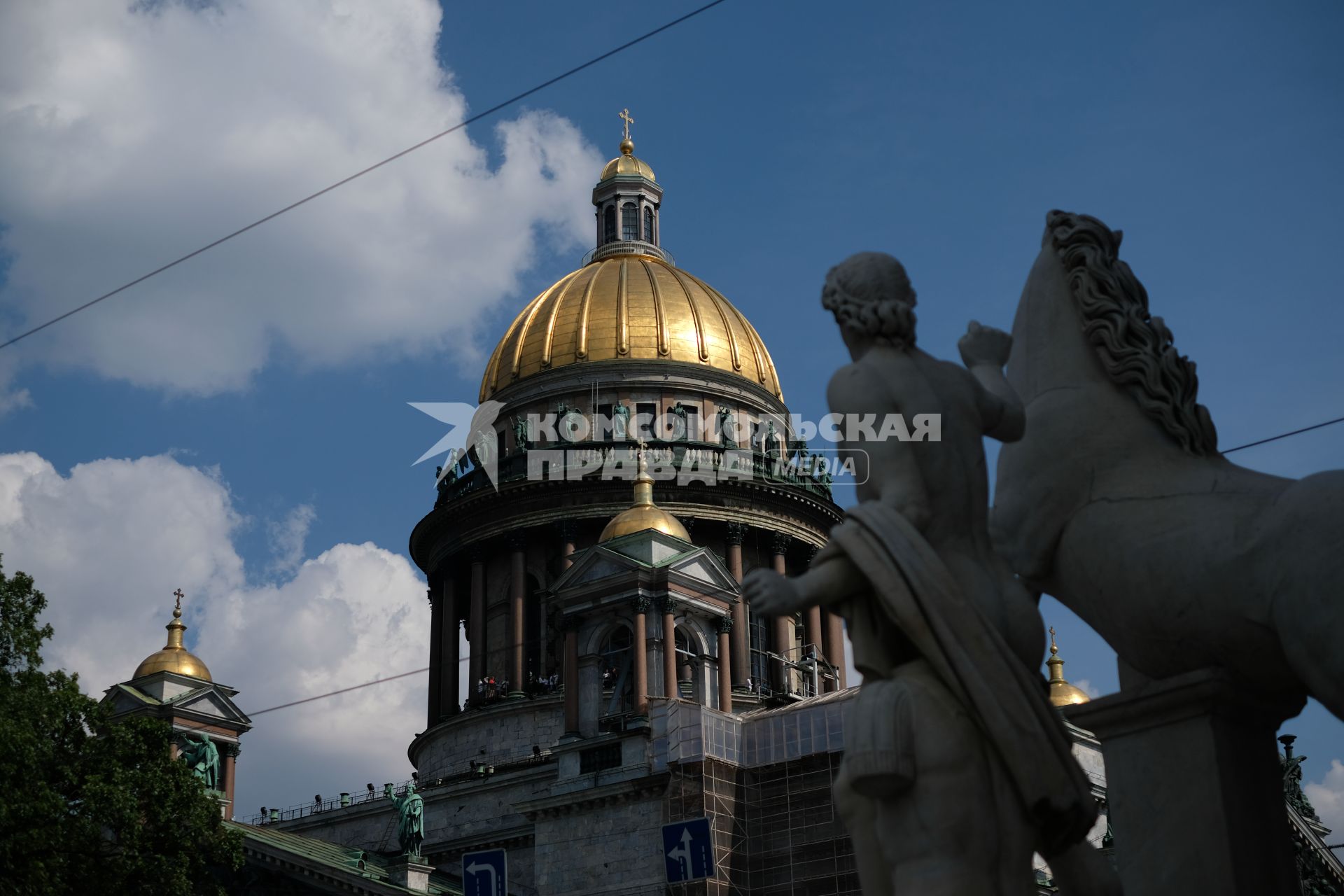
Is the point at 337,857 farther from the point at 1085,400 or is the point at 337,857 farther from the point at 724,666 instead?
the point at 1085,400

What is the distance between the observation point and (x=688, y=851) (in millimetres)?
37969

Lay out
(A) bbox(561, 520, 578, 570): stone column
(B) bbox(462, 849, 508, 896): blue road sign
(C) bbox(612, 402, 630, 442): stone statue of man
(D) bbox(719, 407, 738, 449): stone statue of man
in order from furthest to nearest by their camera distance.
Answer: (D) bbox(719, 407, 738, 449): stone statue of man
(C) bbox(612, 402, 630, 442): stone statue of man
(A) bbox(561, 520, 578, 570): stone column
(B) bbox(462, 849, 508, 896): blue road sign

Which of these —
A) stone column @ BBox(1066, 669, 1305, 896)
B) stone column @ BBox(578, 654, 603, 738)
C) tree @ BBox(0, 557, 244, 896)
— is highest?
stone column @ BBox(578, 654, 603, 738)

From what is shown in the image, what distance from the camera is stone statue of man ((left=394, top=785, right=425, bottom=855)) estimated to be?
1816 inches

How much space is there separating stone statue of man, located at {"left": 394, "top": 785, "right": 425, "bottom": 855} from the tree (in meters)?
13.8

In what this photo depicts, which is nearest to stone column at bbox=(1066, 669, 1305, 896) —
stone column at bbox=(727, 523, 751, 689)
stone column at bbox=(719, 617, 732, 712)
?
stone column at bbox=(719, 617, 732, 712)

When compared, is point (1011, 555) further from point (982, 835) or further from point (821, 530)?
point (821, 530)

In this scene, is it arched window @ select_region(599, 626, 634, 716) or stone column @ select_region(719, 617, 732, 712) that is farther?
arched window @ select_region(599, 626, 634, 716)

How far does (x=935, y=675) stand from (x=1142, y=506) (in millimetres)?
1957

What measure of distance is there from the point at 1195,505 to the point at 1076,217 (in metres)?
1.71

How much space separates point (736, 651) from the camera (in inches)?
2128

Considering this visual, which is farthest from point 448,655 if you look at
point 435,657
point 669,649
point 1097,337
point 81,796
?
point 1097,337

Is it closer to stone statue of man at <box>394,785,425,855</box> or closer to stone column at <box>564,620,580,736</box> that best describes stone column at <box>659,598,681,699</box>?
stone column at <box>564,620,580,736</box>

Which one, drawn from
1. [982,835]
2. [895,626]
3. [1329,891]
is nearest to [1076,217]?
[895,626]
